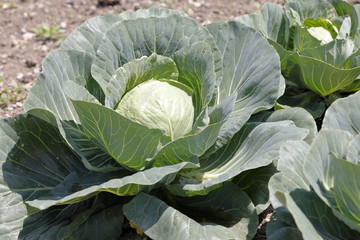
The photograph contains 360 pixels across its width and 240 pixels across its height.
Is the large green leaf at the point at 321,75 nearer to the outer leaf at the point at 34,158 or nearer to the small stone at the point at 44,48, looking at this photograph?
the outer leaf at the point at 34,158

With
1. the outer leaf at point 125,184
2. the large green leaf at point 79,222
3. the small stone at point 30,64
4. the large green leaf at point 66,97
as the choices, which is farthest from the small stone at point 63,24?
the outer leaf at point 125,184

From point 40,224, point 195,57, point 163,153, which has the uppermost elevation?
point 195,57

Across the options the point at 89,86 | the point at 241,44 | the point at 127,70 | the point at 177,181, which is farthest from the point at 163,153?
the point at 241,44

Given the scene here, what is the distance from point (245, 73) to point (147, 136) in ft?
2.79

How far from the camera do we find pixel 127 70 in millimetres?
2932

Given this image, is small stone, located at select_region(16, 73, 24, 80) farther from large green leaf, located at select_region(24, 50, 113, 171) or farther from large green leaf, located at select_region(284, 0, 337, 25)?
large green leaf, located at select_region(284, 0, 337, 25)

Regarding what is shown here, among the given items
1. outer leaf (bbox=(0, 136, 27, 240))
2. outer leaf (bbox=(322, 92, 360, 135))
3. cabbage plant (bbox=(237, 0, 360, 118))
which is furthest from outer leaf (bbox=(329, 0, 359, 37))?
outer leaf (bbox=(0, 136, 27, 240))

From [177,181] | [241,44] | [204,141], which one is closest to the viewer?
[204,141]

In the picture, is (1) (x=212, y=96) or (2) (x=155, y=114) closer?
(2) (x=155, y=114)

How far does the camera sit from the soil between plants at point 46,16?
17.2 feet

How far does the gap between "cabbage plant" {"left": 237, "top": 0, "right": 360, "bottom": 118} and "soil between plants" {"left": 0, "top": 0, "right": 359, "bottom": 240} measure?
1.61 meters

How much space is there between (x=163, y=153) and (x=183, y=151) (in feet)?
0.33

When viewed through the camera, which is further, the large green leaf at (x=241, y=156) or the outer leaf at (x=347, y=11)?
the outer leaf at (x=347, y=11)

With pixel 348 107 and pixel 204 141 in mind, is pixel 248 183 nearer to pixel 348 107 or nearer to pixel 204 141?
pixel 204 141
